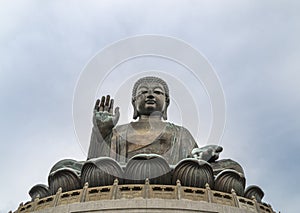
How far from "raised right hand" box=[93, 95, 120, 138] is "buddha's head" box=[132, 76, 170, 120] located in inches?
82.5

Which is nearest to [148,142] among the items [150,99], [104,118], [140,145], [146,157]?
[140,145]

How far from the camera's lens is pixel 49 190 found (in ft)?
34.9

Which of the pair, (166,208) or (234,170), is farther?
(234,170)

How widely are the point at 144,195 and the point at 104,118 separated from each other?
3286mm

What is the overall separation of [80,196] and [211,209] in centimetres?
272

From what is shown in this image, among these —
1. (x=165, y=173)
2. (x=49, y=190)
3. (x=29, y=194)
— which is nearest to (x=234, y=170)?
(x=165, y=173)

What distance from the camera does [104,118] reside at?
11609mm

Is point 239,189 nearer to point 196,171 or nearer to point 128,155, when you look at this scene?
point 196,171

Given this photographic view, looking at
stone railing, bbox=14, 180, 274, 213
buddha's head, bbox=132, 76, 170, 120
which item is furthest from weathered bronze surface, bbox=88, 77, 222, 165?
stone railing, bbox=14, 180, 274, 213

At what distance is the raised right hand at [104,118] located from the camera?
11.6 m

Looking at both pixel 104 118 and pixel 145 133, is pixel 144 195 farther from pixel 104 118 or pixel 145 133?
pixel 145 133

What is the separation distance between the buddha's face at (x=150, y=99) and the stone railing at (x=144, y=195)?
16.0 ft

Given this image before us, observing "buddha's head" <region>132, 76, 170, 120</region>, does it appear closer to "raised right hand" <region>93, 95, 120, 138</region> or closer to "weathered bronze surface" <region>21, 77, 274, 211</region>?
"weathered bronze surface" <region>21, 77, 274, 211</region>

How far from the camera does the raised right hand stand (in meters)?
11.6
